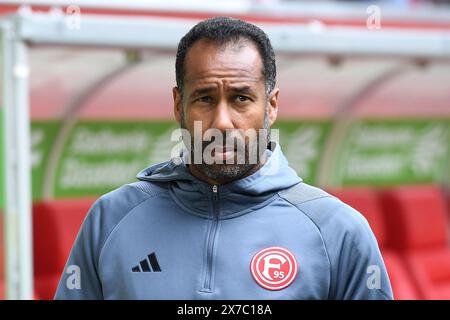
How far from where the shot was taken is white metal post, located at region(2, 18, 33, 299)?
365cm

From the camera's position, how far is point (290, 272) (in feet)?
5.38

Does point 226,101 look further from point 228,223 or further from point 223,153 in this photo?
point 228,223

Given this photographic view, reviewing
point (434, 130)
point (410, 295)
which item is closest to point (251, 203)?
point (410, 295)

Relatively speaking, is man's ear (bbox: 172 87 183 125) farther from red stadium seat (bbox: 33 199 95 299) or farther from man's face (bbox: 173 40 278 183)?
red stadium seat (bbox: 33 199 95 299)

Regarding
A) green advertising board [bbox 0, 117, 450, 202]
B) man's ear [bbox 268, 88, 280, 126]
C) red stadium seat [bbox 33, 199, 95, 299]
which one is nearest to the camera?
man's ear [bbox 268, 88, 280, 126]

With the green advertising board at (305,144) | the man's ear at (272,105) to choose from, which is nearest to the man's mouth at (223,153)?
the man's ear at (272,105)

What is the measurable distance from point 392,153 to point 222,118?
4.98 meters

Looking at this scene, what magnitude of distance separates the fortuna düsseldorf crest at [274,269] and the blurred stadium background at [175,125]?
218 centimetres

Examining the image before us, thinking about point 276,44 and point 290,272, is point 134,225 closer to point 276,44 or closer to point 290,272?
point 290,272

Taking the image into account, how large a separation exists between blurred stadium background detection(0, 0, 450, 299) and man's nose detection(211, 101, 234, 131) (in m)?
2.15

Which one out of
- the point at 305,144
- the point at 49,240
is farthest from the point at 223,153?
the point at 305,144

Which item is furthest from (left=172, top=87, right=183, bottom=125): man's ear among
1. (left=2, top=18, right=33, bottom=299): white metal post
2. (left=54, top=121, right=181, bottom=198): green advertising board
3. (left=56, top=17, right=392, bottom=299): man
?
(left=54, top=121, right=181, bottom=198): green advertising board

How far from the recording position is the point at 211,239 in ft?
5.48

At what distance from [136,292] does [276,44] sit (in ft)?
8.70
